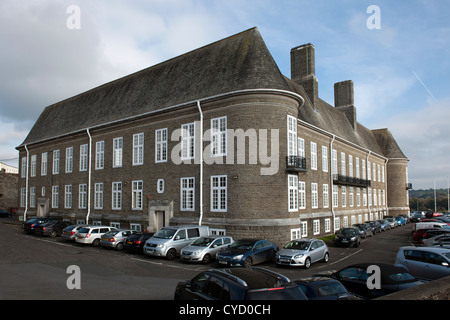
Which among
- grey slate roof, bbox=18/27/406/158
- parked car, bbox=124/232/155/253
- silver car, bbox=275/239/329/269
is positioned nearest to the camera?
silver car, bbox=275/239/329/269

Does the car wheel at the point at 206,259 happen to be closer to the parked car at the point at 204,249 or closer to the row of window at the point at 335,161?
the parked car at the point at 204,249

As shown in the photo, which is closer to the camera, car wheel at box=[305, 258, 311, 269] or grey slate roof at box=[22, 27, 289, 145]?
car wheel at box=[305, 258, 311, 269]

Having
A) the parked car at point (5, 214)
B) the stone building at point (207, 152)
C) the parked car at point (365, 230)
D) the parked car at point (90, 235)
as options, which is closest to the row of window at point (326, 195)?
the stone building at point (207, 152)

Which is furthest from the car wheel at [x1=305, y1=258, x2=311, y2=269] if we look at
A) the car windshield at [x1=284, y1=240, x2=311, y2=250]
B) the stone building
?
the stone building

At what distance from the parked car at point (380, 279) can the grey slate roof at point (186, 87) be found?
14702mm

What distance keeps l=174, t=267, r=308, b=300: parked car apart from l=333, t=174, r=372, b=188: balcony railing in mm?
29395

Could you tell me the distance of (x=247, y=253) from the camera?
1741 centimetres

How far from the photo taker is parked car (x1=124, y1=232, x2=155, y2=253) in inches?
830

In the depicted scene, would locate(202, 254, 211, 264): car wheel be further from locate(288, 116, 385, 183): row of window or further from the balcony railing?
the balcony railing

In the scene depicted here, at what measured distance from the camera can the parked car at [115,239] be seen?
75.1 ft

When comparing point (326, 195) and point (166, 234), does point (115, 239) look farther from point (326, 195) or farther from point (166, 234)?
point (326, 195)

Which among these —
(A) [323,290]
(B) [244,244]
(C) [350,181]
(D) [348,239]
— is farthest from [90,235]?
(C) [350,181]

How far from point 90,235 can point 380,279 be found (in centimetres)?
1995

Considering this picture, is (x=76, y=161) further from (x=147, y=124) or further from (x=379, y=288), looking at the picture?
(x=379, y=288)
